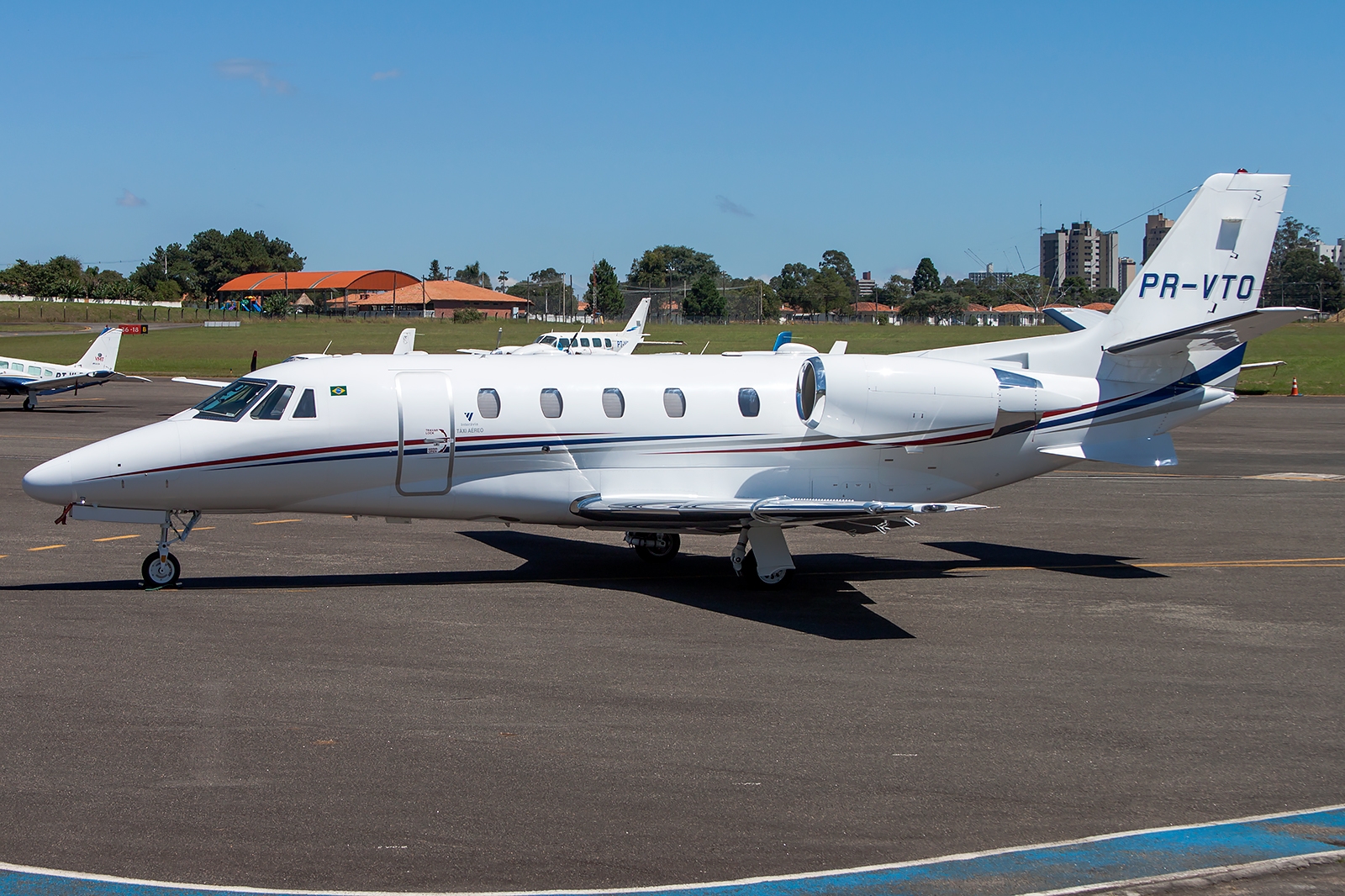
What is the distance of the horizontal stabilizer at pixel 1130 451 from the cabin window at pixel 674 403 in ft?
17.0

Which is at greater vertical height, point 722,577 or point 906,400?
point 906,400

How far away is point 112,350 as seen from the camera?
43188 mm

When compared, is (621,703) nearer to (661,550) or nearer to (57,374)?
(661,550)

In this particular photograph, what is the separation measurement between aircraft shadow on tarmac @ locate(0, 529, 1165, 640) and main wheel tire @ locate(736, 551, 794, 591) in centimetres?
10

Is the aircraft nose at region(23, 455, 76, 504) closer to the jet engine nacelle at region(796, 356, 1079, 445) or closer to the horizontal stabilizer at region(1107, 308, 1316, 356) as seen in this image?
the jet engine nacelle at region(796, 356, 1079, 445)

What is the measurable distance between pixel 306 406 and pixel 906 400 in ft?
23.8

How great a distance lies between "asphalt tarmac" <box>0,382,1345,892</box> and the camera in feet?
23.0

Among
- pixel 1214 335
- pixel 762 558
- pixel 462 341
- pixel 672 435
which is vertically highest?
pixel 1214 335

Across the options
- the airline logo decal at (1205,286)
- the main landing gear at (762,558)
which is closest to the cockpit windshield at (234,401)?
the main landing gear at (762,558)

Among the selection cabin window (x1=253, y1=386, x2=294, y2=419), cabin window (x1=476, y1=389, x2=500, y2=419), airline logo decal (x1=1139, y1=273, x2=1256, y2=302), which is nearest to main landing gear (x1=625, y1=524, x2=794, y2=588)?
cabin window (x1=476, y1=389, x2=500, y2=419)

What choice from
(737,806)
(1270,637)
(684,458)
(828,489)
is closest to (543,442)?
(684,458)

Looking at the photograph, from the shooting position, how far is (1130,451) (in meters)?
16.2

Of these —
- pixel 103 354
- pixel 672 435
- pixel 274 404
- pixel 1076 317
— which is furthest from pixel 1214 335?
pixel 103 354

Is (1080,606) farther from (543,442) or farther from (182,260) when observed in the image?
(182,260)
